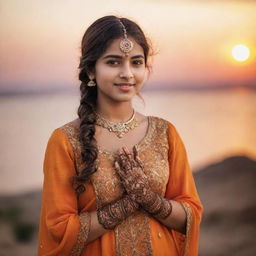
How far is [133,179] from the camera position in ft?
8.64

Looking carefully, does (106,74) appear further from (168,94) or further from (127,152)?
(168,94)

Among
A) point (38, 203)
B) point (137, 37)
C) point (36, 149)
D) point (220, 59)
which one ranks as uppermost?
point (137, 37)

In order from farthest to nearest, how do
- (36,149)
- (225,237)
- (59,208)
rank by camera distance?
(225,237)
(36,149)
(59,208)

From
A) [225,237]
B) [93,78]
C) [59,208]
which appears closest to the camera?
[59,208]

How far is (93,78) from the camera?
278cm

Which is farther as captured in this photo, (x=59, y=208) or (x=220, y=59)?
(x=220, y=59)

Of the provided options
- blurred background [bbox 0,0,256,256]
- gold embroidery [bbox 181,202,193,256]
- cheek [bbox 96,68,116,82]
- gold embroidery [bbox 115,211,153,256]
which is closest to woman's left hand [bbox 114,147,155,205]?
gold embroidery [bbox 115,211,153,256]

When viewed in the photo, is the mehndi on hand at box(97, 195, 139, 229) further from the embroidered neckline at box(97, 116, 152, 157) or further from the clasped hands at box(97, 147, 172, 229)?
the embroidered neckline at box(97, 116, 152, 157)

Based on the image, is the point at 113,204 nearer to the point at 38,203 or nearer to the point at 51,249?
the point at 51,249

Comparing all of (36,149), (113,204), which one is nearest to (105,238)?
(113,204)

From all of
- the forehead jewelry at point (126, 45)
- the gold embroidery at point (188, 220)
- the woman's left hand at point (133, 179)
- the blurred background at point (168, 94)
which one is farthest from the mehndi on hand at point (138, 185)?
the blurred background at point (168, 94)

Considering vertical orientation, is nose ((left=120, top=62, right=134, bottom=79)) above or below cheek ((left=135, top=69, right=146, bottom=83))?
above

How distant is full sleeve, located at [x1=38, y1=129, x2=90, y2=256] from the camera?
103 inches

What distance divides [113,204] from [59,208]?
0.24 meters
